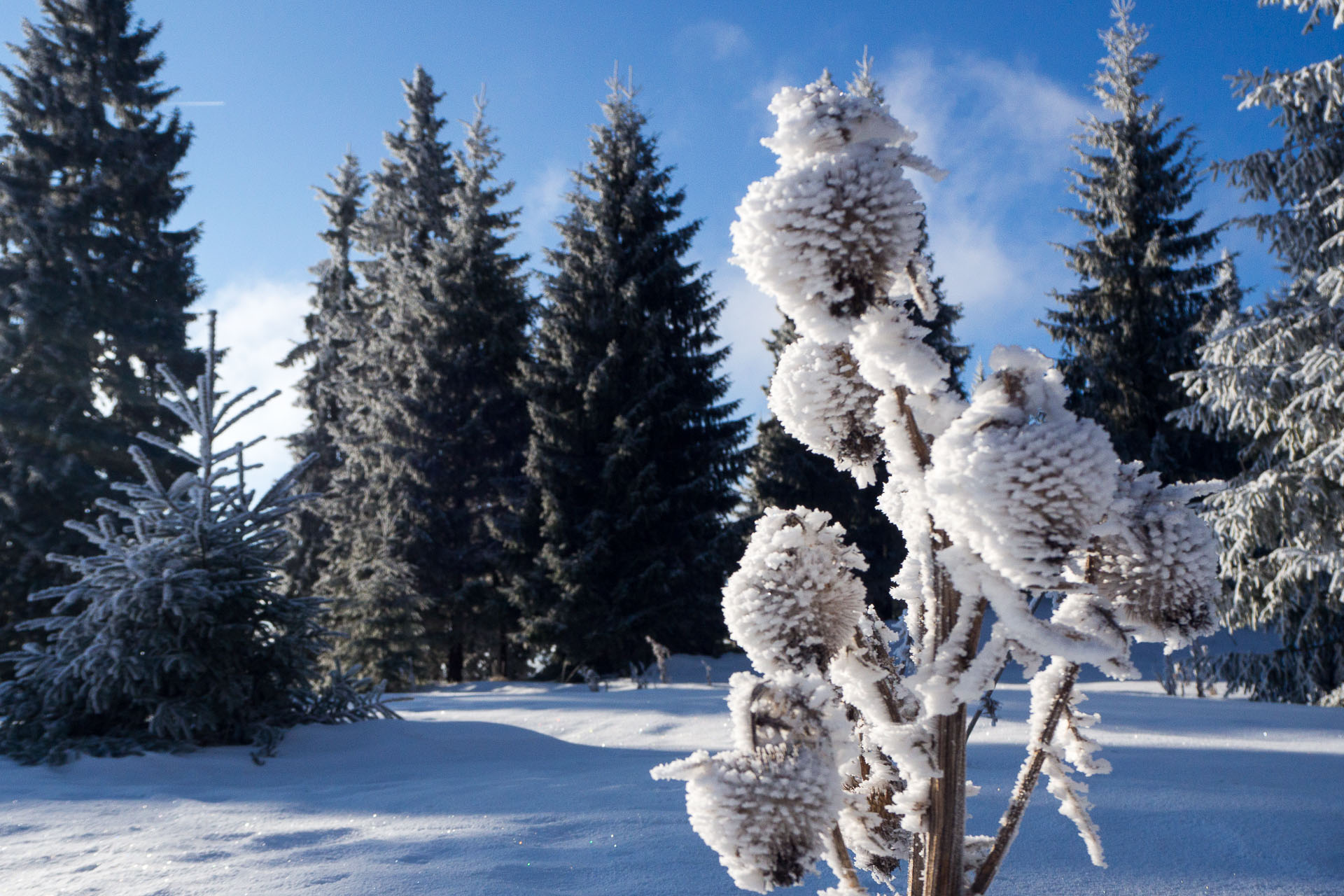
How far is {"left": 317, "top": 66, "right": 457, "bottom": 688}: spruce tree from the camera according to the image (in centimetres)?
1232

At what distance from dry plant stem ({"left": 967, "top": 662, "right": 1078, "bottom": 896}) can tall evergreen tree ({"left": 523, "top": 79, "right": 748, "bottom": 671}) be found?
A: 11756 millimetres

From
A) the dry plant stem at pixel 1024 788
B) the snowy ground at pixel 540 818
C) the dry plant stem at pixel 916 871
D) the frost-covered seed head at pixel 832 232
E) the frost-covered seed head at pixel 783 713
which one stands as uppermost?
the frost-covered seed head at pixel 832 232

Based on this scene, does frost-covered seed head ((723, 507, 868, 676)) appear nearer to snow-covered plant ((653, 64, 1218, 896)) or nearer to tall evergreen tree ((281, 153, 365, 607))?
snow-covered plant ((653, 64, 1218, 896))

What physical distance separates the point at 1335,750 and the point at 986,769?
69.1 inches

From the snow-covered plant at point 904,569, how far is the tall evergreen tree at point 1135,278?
50.5ft

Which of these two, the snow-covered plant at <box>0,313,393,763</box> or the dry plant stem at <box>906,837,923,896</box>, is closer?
the dry plant stem at <box>906,837,923,896</box>

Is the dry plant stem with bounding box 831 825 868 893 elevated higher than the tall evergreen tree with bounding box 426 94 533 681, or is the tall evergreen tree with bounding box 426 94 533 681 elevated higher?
the tall evergreen tree with bounding box 426 94 533 681

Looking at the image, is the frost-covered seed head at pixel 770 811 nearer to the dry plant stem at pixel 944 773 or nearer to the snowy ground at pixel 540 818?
the dry plant stem at pixel 944 773

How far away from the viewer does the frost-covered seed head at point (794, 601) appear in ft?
2.97

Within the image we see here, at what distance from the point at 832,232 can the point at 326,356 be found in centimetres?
2190

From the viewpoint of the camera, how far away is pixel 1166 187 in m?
15.2

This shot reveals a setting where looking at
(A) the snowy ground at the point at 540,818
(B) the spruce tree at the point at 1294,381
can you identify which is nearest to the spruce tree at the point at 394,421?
(A) the snowy ground at the point at 540,818

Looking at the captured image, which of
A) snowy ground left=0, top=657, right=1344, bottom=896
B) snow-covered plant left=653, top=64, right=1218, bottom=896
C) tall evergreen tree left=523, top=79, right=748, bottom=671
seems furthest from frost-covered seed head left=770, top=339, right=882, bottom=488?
tall evergreen tree left=523, top=79, right=748, bottom=671

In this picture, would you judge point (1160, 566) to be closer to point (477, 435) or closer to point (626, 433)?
point (626, 433)
